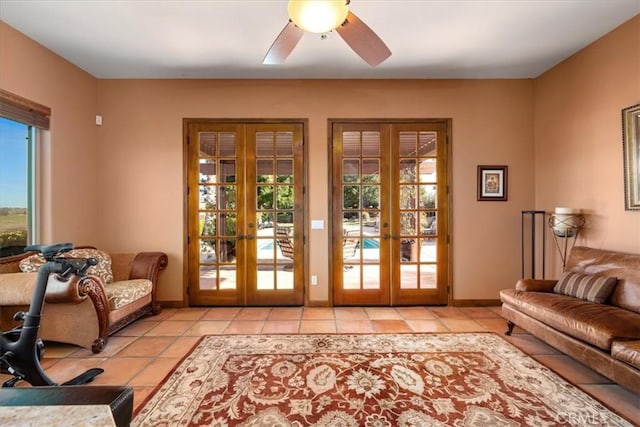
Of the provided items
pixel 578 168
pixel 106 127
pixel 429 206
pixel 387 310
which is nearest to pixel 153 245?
pixel 106 127

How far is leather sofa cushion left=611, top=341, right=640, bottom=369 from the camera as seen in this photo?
186cm

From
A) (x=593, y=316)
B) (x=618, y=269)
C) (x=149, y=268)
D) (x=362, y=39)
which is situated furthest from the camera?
(x=149, y=268)

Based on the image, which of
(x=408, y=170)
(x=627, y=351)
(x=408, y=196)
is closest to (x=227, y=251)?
(x=408, y=196)

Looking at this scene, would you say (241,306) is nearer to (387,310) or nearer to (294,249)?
(294,249)

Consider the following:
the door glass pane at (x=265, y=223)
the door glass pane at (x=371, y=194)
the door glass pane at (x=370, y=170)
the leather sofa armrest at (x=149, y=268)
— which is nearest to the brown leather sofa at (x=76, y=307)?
the leather sofa armrest at (x=149, y=268)

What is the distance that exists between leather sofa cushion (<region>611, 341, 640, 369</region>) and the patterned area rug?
0.34 metres

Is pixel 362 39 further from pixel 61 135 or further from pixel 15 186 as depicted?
pixel 15 186

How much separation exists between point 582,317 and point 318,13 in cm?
284

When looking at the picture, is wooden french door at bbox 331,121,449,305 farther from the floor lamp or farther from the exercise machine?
the exercise machine

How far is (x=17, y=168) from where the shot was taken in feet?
9.80

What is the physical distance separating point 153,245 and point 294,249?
1.84 m

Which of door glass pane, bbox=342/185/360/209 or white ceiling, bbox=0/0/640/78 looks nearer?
white ceiling, bbox=0/0/640/78

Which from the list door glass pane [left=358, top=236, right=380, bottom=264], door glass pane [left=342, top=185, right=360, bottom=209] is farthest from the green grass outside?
door glass pane [left=358, top=236, right=380, bottom=264]

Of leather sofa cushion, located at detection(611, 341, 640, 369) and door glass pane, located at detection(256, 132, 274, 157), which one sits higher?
door glass pane, located at detection(256, 132, 274, 157)
